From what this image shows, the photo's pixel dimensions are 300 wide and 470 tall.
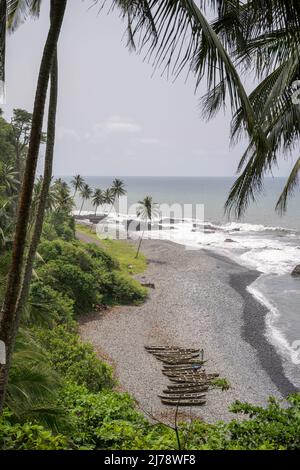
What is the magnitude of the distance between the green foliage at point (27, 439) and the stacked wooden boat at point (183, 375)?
1008 centimetres

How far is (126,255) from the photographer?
51.2 m

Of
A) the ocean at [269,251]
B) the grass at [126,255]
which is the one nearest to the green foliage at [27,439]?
the ocean at [269,251]

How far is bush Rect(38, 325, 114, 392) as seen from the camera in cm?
1566

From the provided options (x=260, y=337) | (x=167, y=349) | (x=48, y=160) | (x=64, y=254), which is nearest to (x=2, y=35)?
(x=48, y=160)

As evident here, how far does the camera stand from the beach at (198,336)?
18.0 meters

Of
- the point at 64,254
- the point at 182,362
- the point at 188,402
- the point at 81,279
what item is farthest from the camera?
the point at 64,254

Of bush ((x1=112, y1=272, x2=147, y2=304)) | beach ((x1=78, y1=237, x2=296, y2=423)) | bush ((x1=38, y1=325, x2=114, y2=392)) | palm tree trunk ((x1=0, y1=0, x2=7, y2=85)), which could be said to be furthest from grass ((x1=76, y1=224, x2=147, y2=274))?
palm tree trunk ((x1=0, y1=0, x2=7, y2=85))

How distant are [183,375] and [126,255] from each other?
3265 centimetres

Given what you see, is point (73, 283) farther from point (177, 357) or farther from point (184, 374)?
point (184, 374)

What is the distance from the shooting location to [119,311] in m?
29.5

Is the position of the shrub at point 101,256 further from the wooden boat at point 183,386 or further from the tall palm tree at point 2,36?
the tall palm tree at point 2,36

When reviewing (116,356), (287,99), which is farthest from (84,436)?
(116,356)
